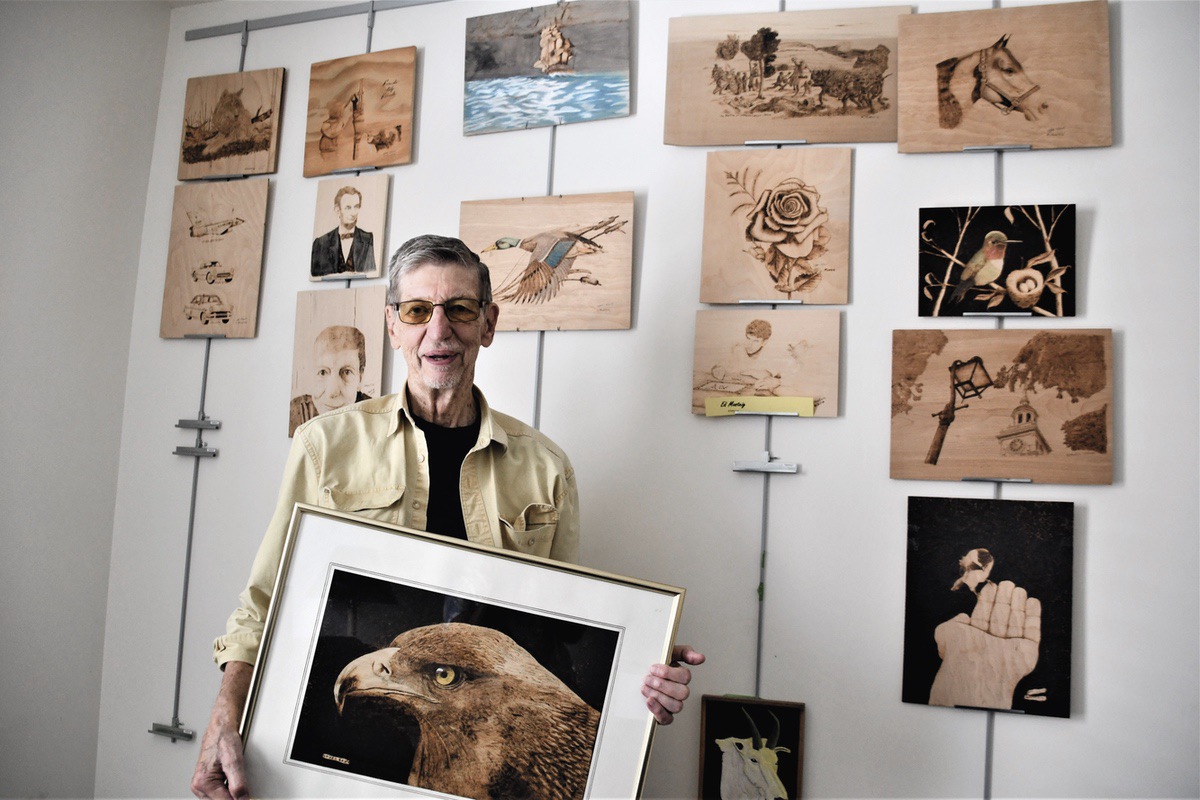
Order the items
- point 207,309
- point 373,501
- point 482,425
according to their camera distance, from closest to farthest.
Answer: point 373,501 → point 482,425 → point 207,309

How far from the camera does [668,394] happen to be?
2143mm

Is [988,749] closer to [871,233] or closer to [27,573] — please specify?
[871,233]

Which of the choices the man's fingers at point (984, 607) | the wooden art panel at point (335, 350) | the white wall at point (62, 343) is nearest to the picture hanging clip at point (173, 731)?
the white wall at point (62, 343)

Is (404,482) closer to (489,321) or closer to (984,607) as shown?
(489,321)

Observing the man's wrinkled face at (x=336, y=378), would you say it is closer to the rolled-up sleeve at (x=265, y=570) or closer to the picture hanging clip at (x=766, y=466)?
the rolled-up sleeve at (x=265, y=570)

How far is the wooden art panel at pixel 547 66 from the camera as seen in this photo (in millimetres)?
2246

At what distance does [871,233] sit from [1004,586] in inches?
35.1

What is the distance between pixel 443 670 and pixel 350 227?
57.3 inches

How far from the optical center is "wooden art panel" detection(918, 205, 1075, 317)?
193 cm

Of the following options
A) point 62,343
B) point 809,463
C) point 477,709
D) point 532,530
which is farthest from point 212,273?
point 809,463

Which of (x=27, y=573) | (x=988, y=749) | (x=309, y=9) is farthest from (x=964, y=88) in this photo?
(x=27, y=573)

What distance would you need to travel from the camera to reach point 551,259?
223 centimetres

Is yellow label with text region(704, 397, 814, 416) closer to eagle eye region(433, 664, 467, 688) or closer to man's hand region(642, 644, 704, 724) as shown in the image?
man's hand region(642, 644, 704, 724)

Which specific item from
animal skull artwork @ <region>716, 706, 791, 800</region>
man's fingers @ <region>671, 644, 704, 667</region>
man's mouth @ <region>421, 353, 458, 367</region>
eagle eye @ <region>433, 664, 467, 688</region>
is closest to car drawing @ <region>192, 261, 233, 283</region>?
man's mouth @ <region>421, 353, 458, 367</region>
